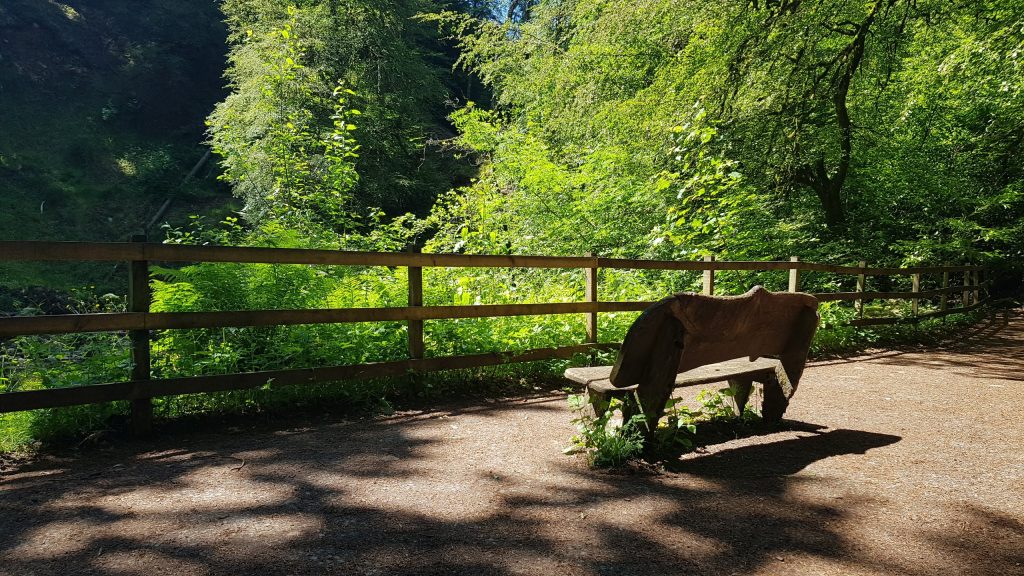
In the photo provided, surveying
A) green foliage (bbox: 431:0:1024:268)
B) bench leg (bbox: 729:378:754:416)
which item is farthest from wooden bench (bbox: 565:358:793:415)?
green foliage (bbox: 431:0:1024:268)

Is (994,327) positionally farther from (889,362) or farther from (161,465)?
(161,465)

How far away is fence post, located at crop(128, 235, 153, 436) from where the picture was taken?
409cm

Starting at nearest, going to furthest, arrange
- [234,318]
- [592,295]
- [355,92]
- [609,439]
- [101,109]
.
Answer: [609,439], [234,318], [592,295], [355,92], [101,109]

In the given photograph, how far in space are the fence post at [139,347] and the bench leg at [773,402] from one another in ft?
14.4

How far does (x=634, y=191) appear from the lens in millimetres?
10734

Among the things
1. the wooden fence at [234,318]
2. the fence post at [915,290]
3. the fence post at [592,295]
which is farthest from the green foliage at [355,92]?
the fence post at [915,290]

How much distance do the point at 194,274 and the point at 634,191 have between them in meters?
7.64

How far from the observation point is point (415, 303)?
5336mm

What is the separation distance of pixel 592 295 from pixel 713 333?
2987mm

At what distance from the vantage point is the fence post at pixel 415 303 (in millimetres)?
5301

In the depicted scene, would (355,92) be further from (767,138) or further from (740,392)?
(740,392)

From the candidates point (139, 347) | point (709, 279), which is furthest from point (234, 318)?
point (709, 279)

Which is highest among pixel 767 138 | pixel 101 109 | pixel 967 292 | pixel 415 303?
pixel 101 109

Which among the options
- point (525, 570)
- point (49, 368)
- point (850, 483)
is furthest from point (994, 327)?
point (49, 368)
